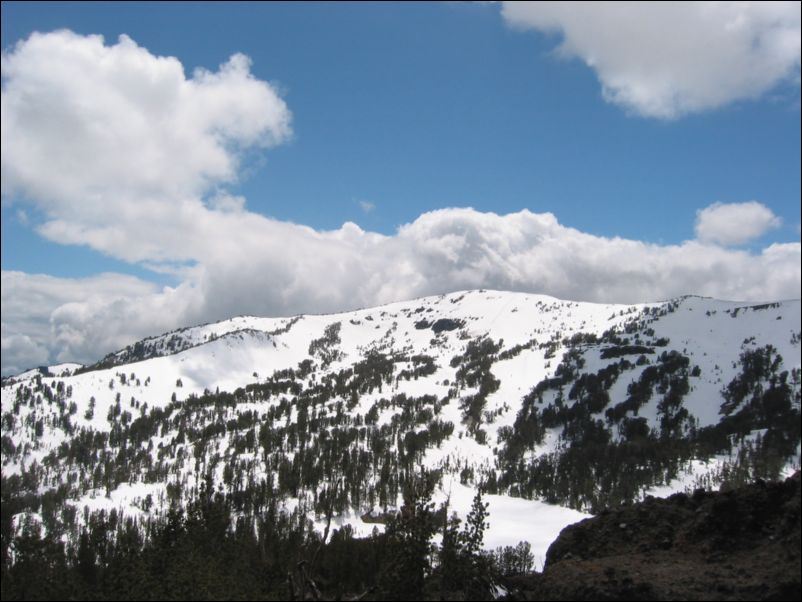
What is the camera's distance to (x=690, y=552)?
109ft

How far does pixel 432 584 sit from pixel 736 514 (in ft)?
→ 63.4

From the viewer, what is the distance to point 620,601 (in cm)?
2741

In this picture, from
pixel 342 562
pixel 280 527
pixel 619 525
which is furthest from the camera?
pixel 280 527

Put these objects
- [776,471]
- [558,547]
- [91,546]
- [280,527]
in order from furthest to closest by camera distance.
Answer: [776,471]
[280,527]
[91,546]
[558,547]

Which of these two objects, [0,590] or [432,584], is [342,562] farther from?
[0,590]

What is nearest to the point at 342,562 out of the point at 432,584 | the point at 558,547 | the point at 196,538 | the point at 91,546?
the point at 196,538

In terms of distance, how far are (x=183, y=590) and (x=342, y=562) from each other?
5342 cm

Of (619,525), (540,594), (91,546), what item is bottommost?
(91,546)

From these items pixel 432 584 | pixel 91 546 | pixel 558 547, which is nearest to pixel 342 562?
pixel 558 547

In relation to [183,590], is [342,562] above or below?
below

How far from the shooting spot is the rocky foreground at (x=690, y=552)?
26781 mm

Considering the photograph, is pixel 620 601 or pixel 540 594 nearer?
pixel 620 601

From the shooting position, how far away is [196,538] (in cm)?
4309

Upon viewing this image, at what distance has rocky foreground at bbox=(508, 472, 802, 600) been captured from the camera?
26.8 m
